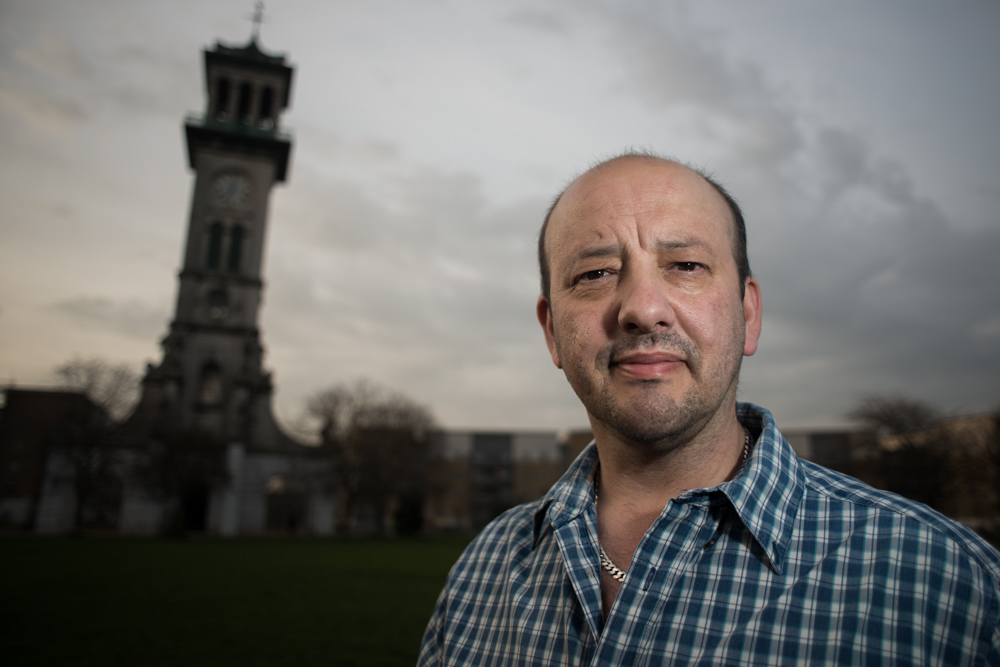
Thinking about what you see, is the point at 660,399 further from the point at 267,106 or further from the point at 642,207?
the point at 267,106

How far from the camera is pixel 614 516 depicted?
176 cm

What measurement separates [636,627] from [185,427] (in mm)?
45244

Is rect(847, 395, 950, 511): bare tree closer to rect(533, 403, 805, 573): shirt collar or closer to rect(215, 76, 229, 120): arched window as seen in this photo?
rect(533, 403, 805, 573): shirt collar

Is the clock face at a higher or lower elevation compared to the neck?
higher

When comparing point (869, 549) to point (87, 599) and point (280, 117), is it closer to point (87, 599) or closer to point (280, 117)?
point (87, 599)

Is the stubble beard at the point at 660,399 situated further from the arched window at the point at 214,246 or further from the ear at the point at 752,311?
the arched window at the point at 214,246

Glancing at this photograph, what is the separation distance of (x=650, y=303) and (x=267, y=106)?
5431 cm

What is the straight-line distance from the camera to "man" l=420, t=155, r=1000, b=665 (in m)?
1.22

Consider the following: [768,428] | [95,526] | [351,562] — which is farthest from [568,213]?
[95,526]

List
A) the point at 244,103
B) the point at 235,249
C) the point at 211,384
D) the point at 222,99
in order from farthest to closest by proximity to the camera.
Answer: the point at 244,103
the point at 222,99
the point at 235,249
the point at 211,384

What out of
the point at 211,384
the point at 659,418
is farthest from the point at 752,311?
the point at 211,384

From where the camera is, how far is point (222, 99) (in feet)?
157

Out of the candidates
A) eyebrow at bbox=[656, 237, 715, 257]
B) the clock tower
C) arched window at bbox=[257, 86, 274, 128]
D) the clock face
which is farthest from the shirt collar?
arched window at bbox=[257, 86, 274, 128]

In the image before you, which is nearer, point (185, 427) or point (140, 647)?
point (140, 647)
